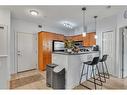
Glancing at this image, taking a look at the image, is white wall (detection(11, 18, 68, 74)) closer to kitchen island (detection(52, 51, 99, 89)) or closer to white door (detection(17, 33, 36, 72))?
white door (detection(17, 33, 36, 72))

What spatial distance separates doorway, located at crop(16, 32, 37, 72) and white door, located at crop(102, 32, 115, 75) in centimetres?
340

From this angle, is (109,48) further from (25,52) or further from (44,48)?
→ (25,52)

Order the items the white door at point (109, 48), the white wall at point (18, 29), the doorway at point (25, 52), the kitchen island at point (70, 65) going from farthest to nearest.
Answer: the doorway at point (25, 52) → the white wall at point (18, 29) → the white door at point (109, 48) → the kitchen island at point (70, 65)

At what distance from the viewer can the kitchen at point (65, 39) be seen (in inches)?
119

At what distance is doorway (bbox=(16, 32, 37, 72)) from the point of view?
173 inches

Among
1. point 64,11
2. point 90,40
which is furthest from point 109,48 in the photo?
point 64,11

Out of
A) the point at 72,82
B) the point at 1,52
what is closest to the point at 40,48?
the point at 1,52

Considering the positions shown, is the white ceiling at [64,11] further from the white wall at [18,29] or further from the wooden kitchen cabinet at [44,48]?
the wooden kitchen cabinet at [44,48]

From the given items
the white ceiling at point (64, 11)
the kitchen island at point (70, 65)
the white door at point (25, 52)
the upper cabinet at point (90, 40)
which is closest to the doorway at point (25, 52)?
the white door at point (25, 52)

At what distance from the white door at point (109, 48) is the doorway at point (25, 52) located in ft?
11.2

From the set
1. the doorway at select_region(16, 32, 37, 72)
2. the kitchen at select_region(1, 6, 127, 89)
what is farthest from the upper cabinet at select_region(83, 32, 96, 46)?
the doorway at select_region(16, 32, 37, 72)

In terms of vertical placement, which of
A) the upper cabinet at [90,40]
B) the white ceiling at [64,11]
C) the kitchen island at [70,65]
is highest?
the white ceiling at [64,11]
